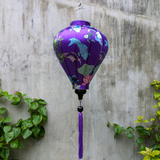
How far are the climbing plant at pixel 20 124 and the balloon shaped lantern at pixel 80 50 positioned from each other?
2.47ft

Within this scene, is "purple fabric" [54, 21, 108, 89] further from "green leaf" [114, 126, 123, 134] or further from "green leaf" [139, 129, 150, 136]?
"green leaf" [139, 129, 150, 136]

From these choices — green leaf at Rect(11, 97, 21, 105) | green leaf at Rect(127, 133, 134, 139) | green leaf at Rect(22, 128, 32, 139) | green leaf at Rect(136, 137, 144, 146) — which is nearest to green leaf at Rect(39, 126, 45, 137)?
green leaf at Rect(22, 128, 32, 139)

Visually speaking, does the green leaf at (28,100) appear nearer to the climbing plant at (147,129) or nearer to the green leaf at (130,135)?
the climbing plant at (147,129)

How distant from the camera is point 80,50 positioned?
3.06 feet

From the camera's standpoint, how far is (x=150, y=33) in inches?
70.3

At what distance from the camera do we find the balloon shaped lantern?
93 centimetres

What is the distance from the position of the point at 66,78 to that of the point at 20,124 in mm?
747

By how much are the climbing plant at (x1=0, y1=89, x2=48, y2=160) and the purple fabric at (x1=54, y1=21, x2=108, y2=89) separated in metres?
0.76

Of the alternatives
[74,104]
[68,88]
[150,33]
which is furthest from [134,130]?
[150,33]

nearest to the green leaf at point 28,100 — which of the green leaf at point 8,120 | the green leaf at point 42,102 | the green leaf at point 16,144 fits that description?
the green leaf at point 42,102

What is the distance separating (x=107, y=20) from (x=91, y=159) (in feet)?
5.72

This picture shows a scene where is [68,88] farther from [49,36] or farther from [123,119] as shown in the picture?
[123,119]

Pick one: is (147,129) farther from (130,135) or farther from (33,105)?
(33,105)

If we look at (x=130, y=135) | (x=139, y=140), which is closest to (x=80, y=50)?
(x=130, y=135)
